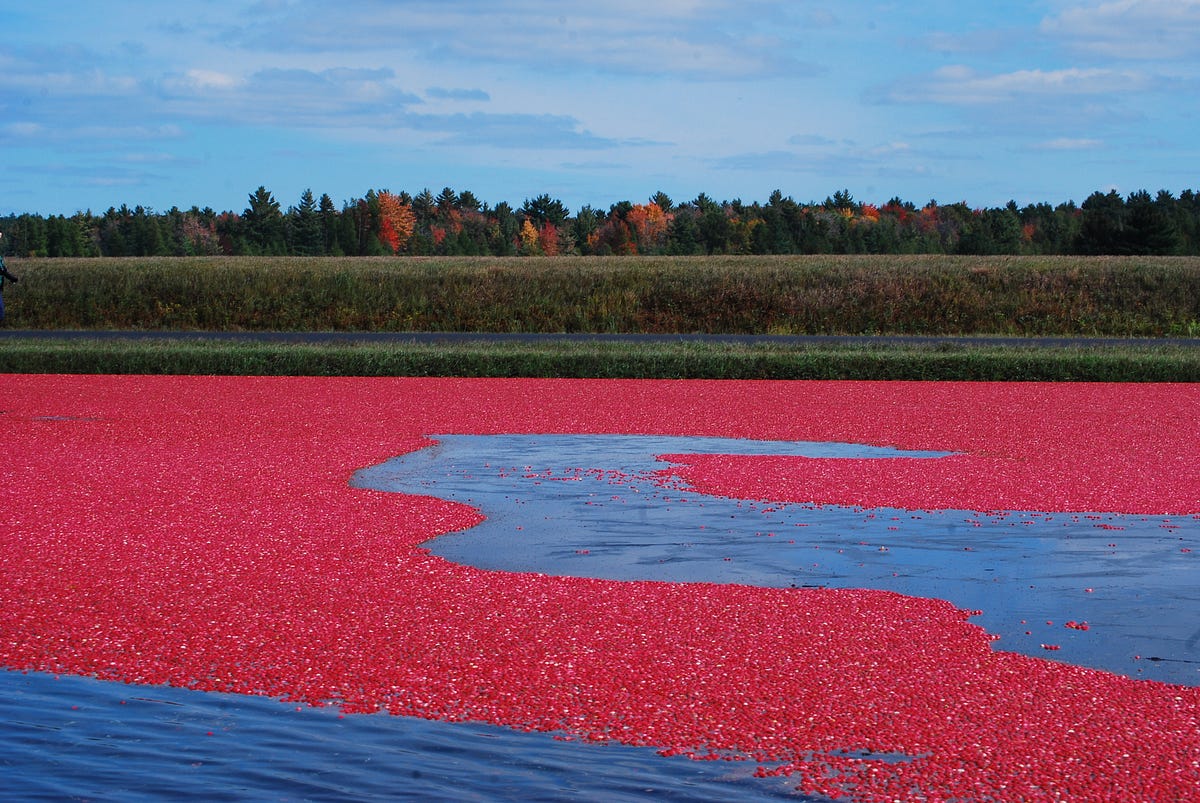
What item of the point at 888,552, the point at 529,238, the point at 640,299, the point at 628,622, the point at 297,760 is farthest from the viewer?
the point at 529,238

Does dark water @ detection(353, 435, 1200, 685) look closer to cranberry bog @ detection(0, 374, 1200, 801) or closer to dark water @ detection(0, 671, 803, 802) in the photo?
cranberry bog @ detection(0, 374, 1200, 801)

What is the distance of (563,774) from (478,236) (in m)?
125

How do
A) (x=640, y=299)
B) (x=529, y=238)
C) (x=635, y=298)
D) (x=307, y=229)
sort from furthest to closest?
(x=529, y=238) < (x=307, y=229) < (x=640, y=299) < (x=635, y=298)

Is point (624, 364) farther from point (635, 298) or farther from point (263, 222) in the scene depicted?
point (263, 222)

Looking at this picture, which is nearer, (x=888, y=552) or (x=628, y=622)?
(x=628, y=622)

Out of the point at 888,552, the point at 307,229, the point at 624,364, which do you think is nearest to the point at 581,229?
the point at 307,229

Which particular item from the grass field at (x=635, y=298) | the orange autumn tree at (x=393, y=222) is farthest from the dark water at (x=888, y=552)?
the orange autumn tree at (x=393, y=222)

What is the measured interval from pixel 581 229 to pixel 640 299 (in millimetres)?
87614

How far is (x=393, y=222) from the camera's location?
126750mm

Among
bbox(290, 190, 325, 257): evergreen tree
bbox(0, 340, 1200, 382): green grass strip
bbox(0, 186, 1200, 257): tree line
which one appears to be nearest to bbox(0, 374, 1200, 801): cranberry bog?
bbox(0, 340, 1200, 382): green grass strip

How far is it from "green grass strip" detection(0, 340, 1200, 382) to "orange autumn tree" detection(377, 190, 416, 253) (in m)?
100.0

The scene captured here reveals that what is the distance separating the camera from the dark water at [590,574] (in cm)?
435

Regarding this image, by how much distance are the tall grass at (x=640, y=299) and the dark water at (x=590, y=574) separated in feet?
87.2

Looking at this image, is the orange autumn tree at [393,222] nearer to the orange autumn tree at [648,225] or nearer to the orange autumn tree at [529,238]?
the orange autumn tree at [529,238]
